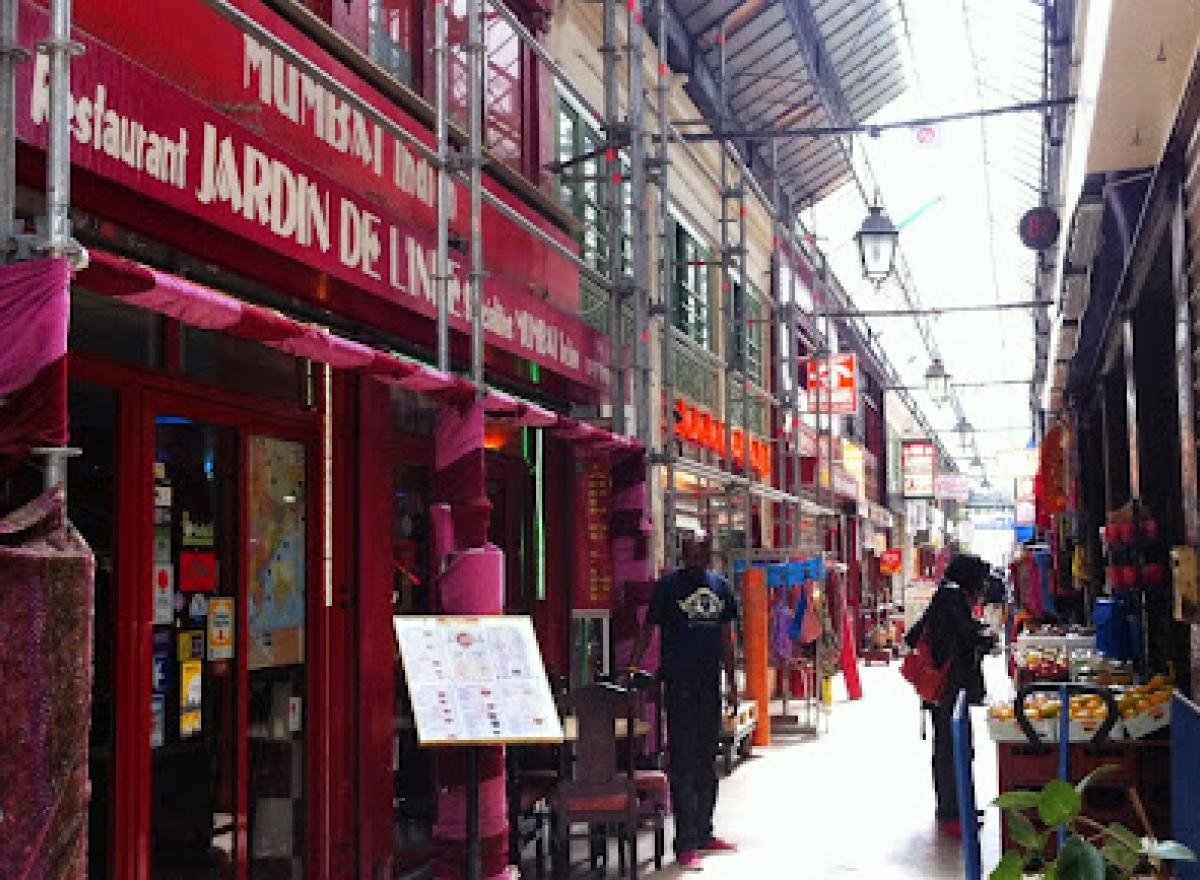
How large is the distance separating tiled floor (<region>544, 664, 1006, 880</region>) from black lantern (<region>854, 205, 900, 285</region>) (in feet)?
15.4

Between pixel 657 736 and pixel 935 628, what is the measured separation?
7.22ft

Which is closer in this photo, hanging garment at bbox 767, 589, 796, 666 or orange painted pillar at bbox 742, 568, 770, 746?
orange painted pillar at bbox 742, 568, 770, 746

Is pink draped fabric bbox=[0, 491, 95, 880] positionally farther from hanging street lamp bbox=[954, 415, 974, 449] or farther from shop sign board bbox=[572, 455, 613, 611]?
hanging street lamp bbox=[954, 415, 974, 449]

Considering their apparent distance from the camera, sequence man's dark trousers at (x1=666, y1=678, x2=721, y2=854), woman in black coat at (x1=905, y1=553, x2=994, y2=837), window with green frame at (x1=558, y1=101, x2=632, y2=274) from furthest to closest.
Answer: window with green frame at (x1=558, y1=101, x2=632, y2=274), woman in black coat at (x1=905, y1=553, x2=994, y2=837), man's dark trousers at (x1=666, y1=678, x2=721, y2=854)

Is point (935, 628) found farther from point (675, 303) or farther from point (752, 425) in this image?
point (752, 425)

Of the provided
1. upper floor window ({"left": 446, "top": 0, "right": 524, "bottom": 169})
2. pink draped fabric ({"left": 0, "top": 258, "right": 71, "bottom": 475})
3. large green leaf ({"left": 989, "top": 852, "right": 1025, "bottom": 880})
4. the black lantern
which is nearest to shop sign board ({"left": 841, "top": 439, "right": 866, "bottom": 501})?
the black lantern

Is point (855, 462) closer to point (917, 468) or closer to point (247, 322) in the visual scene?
point (917, 468)

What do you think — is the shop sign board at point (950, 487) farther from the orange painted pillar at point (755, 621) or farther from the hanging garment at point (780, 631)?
the orange painted pillar at point (755, 621)

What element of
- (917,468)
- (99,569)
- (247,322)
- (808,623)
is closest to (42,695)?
(247,322)

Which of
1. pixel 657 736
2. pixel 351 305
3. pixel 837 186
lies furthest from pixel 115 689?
pixel 837 186

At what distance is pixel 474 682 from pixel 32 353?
3130mm

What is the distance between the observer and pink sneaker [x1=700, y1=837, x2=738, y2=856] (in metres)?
9.38

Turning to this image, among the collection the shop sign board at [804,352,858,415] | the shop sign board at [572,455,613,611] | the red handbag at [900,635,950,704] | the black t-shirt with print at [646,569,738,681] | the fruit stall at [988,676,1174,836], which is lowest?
the fruit stall at [988,676,1174,836]

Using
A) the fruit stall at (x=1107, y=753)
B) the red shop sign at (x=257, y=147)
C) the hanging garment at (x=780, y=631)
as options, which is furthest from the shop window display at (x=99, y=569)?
the hanging garment at (x=780, y=631)
